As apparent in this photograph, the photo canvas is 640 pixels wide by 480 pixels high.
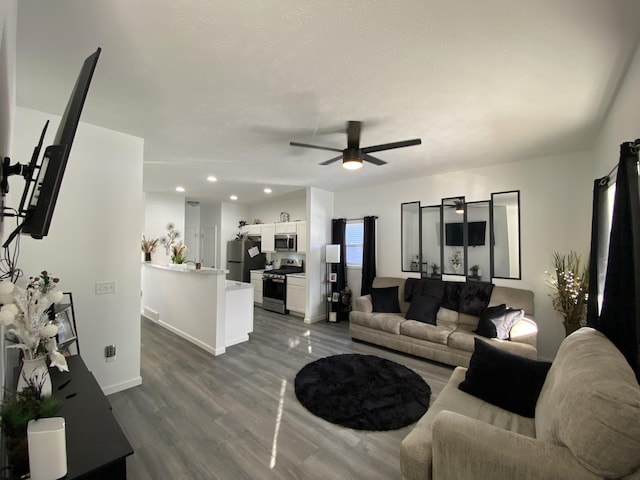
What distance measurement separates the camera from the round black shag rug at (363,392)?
7.91 ft

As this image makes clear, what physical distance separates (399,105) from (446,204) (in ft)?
8.67

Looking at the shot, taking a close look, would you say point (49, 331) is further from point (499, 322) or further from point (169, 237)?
point (169, 237)

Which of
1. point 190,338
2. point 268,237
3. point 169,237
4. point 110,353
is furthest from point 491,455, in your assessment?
point 169,237

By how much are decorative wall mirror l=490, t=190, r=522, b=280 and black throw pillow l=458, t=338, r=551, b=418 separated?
2.38m

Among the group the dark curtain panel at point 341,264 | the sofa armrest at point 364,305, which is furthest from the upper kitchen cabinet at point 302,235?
Answer: the sofa armrest at point 364,305

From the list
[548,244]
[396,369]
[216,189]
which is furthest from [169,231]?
[548,244]

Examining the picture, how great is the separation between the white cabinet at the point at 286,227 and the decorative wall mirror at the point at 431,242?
2.81 metres

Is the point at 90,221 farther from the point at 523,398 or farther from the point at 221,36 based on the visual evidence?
the point at 523,398

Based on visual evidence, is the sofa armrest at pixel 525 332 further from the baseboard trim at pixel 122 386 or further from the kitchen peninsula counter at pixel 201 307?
the baseboard trim at pixel 122 386

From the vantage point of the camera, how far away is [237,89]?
2.06 m

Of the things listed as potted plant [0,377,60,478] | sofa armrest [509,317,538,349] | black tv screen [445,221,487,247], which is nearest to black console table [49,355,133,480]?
potted plant [0,377,60,478]

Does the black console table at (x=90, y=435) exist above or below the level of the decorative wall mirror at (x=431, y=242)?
below

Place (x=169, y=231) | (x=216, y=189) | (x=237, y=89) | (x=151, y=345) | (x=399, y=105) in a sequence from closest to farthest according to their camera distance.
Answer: (x=237, y=89) → (x=399, y=105) → (x=151, y=345) → (x=216, y=189) → (x=169, y=231)

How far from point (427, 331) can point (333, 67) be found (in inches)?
129
